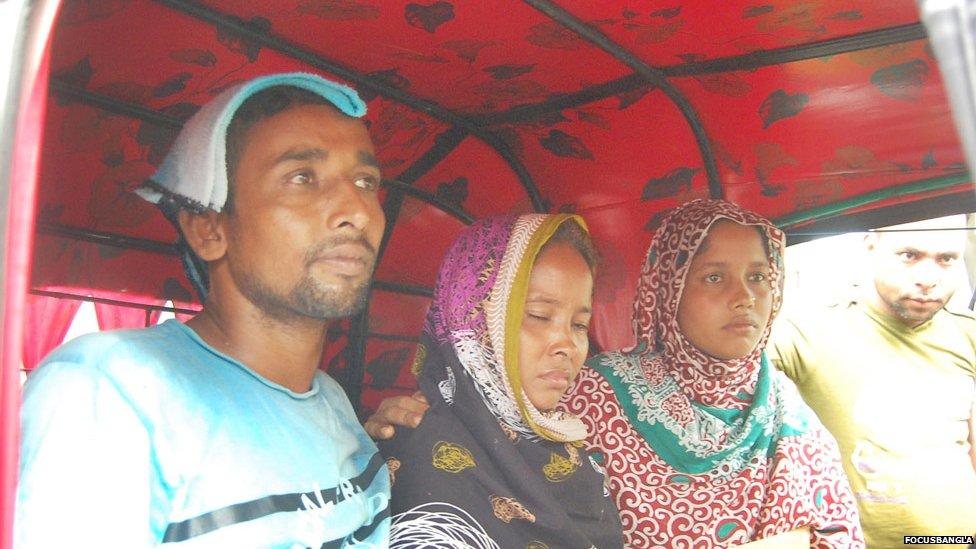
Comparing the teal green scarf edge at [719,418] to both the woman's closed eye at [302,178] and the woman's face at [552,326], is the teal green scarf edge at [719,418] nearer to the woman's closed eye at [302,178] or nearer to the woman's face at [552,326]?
the woman's face at [552,326]

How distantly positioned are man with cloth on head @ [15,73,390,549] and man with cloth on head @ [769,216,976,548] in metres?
2.13

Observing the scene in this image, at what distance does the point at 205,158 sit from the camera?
202 cm

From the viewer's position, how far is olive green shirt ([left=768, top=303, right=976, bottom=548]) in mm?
3496

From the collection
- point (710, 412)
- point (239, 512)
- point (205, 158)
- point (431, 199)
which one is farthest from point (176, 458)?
point (710, 412)

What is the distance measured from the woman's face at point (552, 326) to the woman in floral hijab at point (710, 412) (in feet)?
A: 1.70

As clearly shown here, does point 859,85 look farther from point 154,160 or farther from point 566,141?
point 154,160

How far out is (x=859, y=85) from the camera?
2879mm

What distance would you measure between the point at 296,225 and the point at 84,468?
72 cm

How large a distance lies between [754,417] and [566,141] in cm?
115

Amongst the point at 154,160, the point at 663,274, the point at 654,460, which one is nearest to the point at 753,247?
the point at 663,274

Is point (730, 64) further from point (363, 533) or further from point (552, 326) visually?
point (363, 533)

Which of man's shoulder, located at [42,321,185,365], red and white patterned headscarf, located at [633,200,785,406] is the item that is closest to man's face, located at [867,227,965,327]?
red and white patterned headscarf, located at [633,200,785,406]

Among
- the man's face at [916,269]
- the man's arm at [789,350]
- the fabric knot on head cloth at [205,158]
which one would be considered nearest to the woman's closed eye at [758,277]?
the man's arm at [789,350]

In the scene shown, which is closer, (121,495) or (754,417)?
(121,495)
